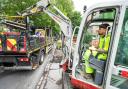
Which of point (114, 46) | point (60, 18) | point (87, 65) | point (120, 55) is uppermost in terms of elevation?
point (60, 18)

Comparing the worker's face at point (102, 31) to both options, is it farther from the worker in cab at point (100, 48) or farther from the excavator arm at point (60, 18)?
the excavator arm at point (60, 18)

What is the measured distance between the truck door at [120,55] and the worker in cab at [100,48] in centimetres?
64

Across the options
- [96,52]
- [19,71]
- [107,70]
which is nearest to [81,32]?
[96,52]

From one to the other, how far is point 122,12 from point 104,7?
502mm

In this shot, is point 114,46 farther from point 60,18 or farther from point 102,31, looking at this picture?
point 60,18

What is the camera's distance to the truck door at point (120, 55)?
3.38 meters

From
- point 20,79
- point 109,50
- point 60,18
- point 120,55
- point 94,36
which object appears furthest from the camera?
point 20,79

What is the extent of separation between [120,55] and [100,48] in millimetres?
901

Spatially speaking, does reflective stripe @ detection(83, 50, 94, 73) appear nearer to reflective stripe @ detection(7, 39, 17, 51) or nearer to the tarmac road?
the tarmac road


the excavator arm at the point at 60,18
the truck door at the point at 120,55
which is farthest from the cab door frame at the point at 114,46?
the excavator arm at the point at 60,18

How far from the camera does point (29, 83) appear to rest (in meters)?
9.36

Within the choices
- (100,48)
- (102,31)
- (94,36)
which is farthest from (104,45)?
(94,36)

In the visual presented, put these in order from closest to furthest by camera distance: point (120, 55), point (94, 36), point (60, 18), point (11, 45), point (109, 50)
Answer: point (120, 55) → point (109, 50) → point (94, 36) → point (60, 18) → point (11, 45)

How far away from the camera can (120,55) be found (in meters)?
3.44
